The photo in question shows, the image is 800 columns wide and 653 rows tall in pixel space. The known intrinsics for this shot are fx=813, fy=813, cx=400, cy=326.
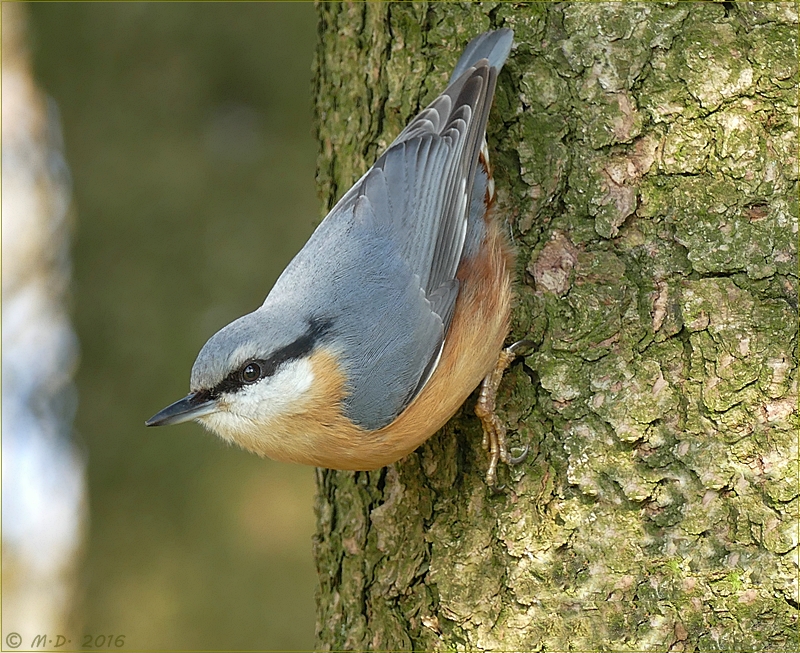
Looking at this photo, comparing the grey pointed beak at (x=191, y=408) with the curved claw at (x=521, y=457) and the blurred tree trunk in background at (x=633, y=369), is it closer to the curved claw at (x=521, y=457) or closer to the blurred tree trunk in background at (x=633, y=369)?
the blurred tree trunk in background at (x=633, y=369)

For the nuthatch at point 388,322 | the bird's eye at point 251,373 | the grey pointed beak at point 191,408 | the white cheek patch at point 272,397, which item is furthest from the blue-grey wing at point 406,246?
the grey pointed beak at point 191,408

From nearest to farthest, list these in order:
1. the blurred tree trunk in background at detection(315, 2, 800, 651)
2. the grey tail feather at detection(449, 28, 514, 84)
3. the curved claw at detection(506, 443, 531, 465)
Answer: the blurred tree trunk in background at detection(315, 2, 800, 651) → the curved claw at detection(506, 443, 531, 465) → the grey tail feather at detection(449, 28, 514, 84)

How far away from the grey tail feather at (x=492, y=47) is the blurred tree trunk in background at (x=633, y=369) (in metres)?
0.07

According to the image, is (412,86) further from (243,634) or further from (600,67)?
(243,634)

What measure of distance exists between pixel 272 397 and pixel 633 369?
3.42ft

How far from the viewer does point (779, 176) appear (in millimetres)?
2164

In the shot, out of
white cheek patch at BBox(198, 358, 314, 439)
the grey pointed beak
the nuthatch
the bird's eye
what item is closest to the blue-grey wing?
the nuthatch

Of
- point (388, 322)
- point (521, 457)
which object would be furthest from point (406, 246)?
point (521, 457)

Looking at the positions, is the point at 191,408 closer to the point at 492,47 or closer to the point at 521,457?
the point at 521,457

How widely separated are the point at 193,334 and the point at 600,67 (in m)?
2.93

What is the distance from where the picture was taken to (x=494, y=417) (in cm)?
244

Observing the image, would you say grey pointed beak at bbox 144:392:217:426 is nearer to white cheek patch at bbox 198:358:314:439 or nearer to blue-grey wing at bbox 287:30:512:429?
white cheek patch at bbox 198:358:314:439

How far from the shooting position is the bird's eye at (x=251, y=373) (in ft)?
7.82

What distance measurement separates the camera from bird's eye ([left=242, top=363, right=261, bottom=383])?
2385 mm
